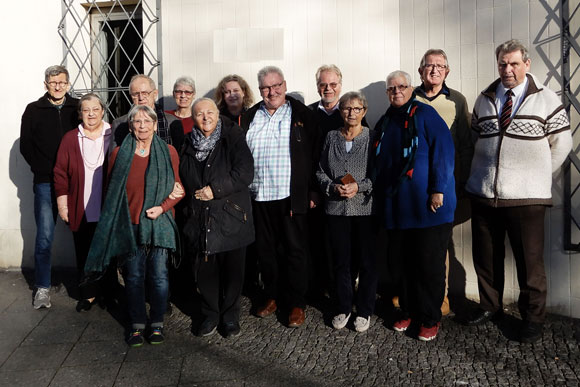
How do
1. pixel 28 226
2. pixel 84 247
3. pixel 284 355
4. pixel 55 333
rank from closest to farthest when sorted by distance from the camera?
pixel 284 355
pixel 55 333
pixel 84 247
pixel 28 226

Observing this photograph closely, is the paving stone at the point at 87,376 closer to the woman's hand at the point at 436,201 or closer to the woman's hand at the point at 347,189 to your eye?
the woman's hand at the point at 347,189

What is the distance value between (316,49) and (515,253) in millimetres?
2424

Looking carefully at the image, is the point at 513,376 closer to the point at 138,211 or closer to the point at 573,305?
the point at 573,305

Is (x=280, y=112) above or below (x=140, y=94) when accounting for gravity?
below

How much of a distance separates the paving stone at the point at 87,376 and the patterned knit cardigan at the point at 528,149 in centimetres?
278

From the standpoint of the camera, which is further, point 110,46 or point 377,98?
point 110,46

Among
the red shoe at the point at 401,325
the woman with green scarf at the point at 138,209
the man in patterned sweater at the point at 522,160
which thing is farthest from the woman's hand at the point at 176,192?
the man in patterned sweater at the point at 522,160

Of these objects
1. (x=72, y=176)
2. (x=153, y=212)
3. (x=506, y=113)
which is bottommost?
(x=153, y=212)

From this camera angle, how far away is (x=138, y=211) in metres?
3.97

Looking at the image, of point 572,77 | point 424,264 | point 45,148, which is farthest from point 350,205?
point 45,148

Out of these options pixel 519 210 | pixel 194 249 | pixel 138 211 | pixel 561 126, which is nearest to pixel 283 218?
pixel 194 249

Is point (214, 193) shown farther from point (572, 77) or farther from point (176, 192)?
point (572, 77)

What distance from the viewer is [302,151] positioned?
425cm

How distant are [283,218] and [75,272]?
2608 millimetres
